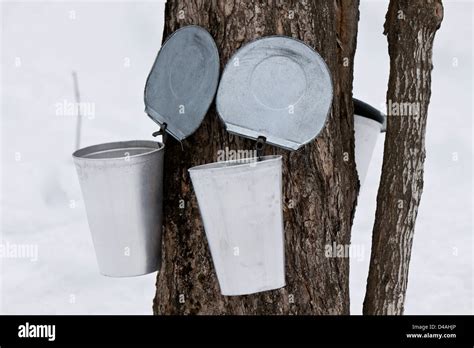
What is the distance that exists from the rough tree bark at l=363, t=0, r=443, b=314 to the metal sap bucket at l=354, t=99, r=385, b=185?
2.6 inches

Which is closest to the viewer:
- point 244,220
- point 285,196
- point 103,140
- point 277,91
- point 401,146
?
point 244,220

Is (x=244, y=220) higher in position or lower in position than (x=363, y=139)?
lower

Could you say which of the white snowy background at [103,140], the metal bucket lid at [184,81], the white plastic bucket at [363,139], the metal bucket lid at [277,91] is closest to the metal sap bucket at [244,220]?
the metal bucket lid at [277,91]

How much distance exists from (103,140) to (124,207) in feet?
8.76

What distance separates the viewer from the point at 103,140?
4551 millimetres

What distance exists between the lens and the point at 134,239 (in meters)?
2.01

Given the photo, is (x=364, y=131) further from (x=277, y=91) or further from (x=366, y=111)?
(x=277, y=91)

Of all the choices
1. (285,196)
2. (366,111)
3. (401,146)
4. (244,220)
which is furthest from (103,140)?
(244,220)

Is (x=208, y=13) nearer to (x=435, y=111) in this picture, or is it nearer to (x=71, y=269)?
(x=71, y=269)

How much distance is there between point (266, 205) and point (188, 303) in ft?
1.62

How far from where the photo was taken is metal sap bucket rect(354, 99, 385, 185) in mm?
2355

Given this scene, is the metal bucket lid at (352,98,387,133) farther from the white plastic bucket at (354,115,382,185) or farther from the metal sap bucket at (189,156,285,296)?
the metal sap bucket at (189,156,285,296)

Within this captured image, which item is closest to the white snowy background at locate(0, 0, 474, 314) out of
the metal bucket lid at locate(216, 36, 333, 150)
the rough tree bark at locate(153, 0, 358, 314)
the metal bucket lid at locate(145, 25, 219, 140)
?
the rough tree bark at locate(153, 0, 358, 314)
